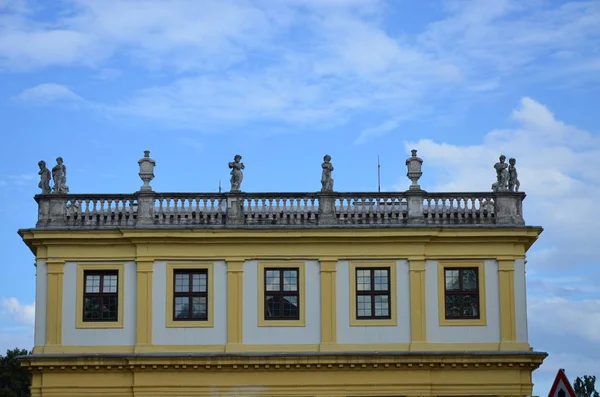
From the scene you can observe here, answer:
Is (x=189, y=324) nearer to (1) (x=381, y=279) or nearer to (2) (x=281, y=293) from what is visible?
(2) (x=281, y=293)

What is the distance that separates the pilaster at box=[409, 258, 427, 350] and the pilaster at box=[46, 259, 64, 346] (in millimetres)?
12069

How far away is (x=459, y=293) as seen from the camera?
37.4 metres

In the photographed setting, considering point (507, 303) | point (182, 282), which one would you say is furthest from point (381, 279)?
point (182, 282)

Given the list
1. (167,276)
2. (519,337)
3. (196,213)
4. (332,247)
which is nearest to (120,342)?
(167,276)

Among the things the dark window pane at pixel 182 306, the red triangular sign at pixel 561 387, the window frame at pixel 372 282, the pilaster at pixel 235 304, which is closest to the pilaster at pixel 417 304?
the window frame at pixel 372 282

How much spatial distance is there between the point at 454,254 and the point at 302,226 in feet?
17.7

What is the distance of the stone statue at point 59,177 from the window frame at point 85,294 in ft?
9.56

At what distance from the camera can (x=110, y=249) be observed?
37.5 m

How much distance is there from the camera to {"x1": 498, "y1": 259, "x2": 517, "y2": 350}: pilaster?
3681cm

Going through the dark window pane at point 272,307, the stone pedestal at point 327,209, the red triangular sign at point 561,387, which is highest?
the stone pedestal at point 327,209

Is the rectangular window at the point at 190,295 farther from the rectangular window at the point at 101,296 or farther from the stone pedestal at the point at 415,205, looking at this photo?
the stone pedestal at the point at 415,205

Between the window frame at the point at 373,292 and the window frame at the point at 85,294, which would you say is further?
the window frame at the point at 373,292

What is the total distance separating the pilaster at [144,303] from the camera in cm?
3666

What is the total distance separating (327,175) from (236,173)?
3243mm
